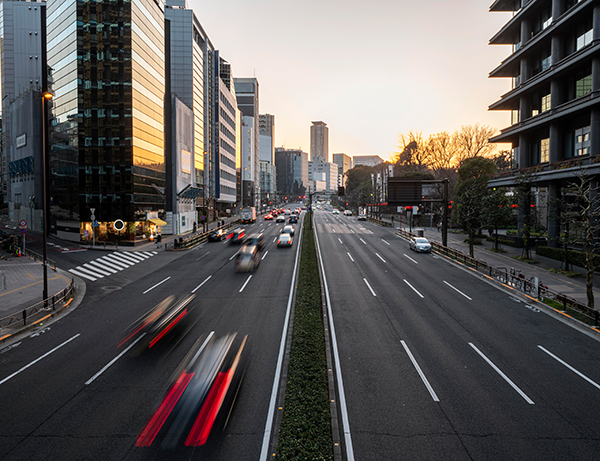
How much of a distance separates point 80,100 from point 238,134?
69.3 meters

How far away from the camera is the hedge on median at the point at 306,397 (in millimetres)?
7410

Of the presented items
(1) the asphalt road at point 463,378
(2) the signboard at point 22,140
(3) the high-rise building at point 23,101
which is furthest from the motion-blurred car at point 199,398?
(2) the signboard at point 22,140

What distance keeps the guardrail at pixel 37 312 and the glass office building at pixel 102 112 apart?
2493cm

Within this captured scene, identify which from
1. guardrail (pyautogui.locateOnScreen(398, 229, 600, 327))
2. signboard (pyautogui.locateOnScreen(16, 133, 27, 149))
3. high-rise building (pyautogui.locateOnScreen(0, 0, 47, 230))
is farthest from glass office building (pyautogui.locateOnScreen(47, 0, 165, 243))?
guardrail (pyautogui.locateOnScreen(398, 229, 600, 327))

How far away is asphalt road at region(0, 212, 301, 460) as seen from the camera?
25.6ft

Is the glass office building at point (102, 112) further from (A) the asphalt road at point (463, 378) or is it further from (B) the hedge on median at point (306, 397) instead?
(B) the hedge on median at point (306, 397)

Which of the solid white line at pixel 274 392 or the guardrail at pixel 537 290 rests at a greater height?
the guardrail at pixel 537 290

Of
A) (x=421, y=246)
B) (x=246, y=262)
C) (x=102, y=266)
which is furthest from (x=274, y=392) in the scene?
(x=421, y=246)

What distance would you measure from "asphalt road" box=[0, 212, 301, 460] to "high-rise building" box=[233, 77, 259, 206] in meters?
109

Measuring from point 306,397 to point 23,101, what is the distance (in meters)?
77.7

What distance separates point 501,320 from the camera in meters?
16.3

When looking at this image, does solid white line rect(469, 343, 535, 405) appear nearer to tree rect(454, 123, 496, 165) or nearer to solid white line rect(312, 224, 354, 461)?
solid white line rect(312, 224, 354, 461)

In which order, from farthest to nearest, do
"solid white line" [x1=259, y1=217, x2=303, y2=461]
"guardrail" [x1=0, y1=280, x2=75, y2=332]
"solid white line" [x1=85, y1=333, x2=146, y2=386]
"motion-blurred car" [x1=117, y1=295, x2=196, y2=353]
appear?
"guardrail" [x1=0, y1=280, x2=75, y2=332], "motion-blurred car" [x1=117, y1=295, x2=196, y2=353], "solid white line" [x1=85, y1=333, x2=146, y2=386], "solid white line" [x1=259, y1=217, x2=303, y2=461]

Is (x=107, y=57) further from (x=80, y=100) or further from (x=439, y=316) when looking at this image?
(x=439, y=316)
